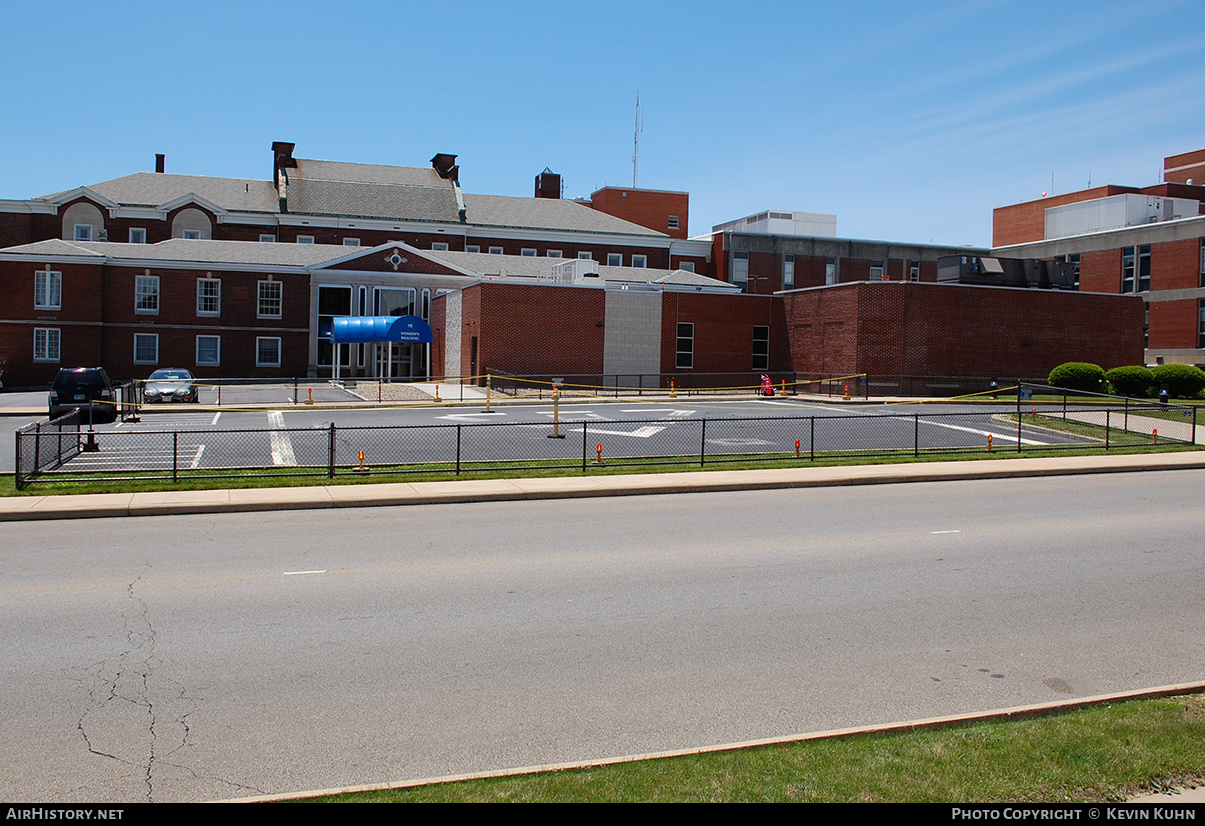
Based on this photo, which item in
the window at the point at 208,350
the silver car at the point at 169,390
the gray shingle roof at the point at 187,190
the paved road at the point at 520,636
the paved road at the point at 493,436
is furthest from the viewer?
the gray shingle roof at the point at 187,190

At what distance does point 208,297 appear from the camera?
5497 centimetres

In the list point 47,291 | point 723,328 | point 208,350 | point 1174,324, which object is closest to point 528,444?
point 723,328

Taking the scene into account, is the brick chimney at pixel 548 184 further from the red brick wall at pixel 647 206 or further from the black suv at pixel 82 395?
the black suv at pixel 82 395

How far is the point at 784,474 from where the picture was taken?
20.0m

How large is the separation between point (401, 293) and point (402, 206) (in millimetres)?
16672

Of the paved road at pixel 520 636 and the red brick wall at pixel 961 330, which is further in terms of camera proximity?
the red brick wall at pixel 961 330

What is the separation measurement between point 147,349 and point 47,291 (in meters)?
5.85

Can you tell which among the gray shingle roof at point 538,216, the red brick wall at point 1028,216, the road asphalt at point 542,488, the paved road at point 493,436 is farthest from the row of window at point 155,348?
the red brick wall at point 1028,216

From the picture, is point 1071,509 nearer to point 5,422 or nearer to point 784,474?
point 784,474

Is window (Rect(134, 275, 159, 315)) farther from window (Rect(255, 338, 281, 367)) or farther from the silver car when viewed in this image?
the silver car

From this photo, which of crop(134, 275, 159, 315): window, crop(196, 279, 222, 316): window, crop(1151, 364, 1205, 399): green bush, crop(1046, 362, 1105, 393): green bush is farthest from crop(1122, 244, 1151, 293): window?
crop(134, 275, 159, 315): window

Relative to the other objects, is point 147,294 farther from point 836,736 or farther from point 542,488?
point 836,736

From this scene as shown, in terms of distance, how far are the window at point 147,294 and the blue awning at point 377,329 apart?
10157 mm

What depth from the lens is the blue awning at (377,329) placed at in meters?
51.3
